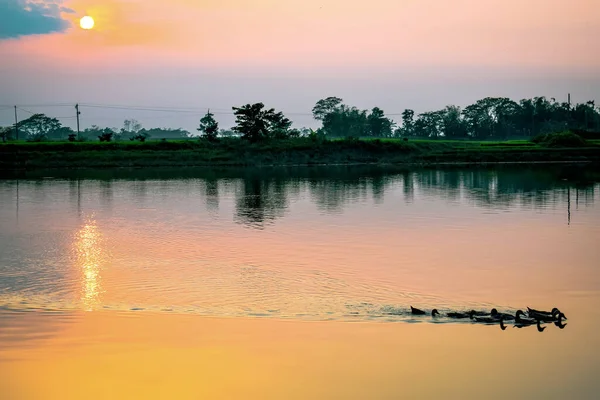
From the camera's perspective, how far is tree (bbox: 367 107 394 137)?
106812 mm

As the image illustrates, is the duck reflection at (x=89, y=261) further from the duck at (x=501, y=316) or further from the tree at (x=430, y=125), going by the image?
the tree at (x=430, y=125)

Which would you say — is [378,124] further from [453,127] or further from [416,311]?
[416,311]

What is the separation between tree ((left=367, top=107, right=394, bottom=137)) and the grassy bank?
35.7 meters

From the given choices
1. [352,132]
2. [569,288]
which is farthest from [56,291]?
[352,132]

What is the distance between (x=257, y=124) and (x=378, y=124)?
41.3 m

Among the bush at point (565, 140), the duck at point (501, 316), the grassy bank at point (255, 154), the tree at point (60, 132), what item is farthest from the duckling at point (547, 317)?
the tree at point (60, 132)

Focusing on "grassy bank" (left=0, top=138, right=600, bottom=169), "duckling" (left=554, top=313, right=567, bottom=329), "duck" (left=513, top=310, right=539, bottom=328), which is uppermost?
"grassy bank" (left=0, top=138, right=600, bottom=169)

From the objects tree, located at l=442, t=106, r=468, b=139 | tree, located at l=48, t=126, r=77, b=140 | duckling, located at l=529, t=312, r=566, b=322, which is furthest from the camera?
tree, located at l=48, t=126, r=77, b=140

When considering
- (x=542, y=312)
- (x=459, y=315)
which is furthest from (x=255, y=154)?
(x=542, y=312)

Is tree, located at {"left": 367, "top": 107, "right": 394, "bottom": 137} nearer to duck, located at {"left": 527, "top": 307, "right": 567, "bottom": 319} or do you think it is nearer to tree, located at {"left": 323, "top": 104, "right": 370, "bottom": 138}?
tree, located at {"left": 323, "top": 104, "right": 370, "bottom": 138}

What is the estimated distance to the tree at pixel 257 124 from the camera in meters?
68.7

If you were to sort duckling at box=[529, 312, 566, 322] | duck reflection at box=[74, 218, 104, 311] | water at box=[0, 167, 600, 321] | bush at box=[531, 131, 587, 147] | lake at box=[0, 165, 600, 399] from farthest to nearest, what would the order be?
bush at box=[531, 131, 587, 147]
duck reflection at box=[74, 218, 104, 311]
water at box=[0, 167, 600, 321]
duckling at box=[529, 312, 566, 322]
lake at box=[0, 165, 600, 399]

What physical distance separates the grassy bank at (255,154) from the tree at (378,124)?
3573 cm

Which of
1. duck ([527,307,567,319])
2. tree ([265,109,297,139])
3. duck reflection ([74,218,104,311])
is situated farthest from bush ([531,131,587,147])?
duck ([527,307,567,319])
